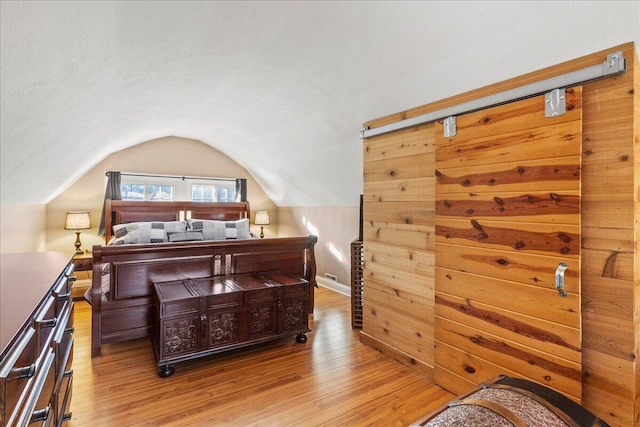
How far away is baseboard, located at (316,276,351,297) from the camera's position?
4534 millimetres

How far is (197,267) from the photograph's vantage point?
3.07 meters

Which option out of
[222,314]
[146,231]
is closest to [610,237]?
[222,314]

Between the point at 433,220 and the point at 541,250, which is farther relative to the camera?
the point at 433,220

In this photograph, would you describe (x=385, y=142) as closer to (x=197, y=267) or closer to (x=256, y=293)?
(x=256, y=293)

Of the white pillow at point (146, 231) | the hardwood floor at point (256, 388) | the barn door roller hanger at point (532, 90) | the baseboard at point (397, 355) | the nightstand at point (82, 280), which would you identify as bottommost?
the hardwood floor at point (256, 388)

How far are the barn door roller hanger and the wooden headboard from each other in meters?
3.78

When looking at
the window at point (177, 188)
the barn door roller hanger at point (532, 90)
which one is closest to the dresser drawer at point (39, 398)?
the barn door roller hanger at point (532, 90)

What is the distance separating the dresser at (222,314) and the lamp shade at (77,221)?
7.84 ft

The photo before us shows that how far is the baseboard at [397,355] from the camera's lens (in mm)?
2357

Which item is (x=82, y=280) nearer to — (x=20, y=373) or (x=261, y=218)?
(x=261, y=218)

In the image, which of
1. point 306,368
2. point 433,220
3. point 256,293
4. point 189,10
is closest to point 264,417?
point 306,368

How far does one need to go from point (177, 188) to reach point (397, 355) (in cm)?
436

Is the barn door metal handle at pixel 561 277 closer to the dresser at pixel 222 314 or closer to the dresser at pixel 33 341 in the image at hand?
the dresser at pixel 222 314

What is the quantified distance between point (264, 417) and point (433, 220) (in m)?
1.67
